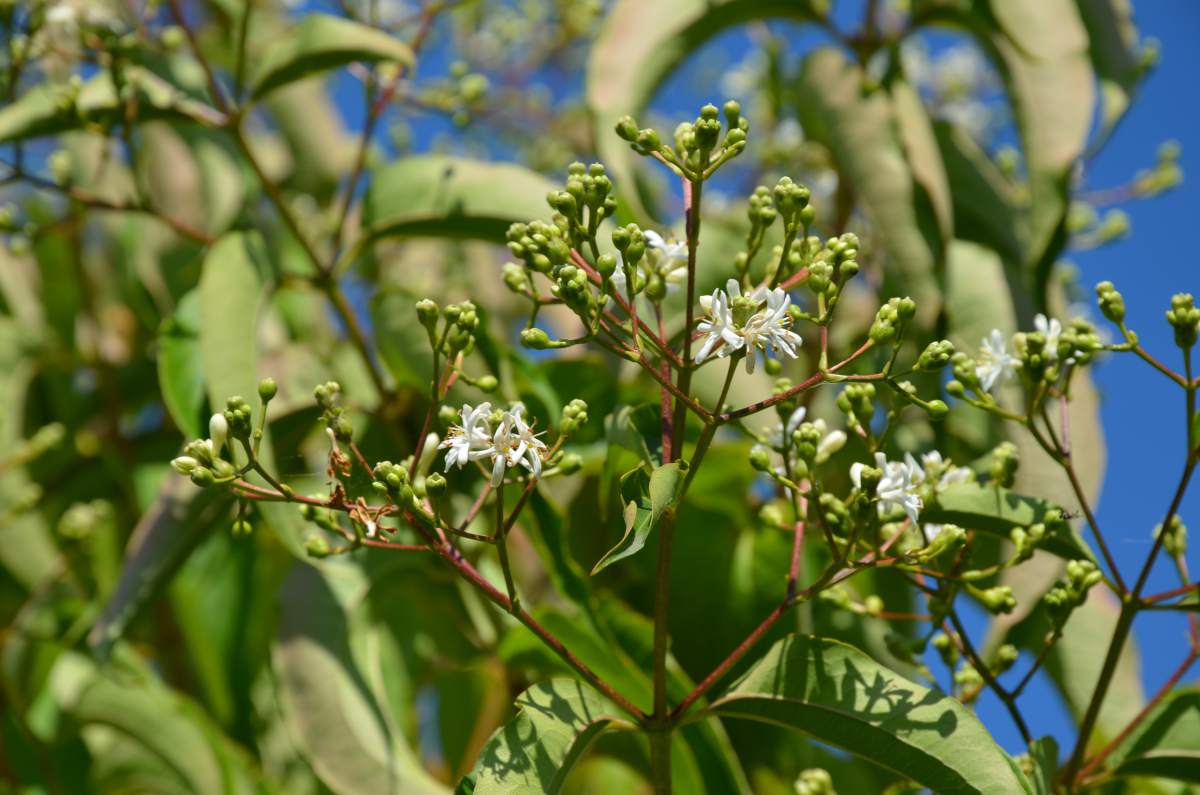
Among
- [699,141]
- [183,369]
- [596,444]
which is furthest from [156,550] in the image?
[699,141]

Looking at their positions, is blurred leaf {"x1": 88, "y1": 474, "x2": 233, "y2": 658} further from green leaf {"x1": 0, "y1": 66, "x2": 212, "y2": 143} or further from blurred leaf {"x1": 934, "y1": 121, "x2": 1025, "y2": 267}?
blurred leaf {"x1": 934, "y1": 121, "x2": 1025, "y2": 267}

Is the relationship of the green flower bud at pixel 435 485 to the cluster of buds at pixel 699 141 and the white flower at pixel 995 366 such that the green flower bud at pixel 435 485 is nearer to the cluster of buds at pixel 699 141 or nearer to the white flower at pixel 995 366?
the cluster of buds at pixel 699 141

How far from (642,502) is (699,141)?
0.98ft

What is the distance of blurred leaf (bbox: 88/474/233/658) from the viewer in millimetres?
1698

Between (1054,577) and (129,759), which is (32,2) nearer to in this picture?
(129,759)

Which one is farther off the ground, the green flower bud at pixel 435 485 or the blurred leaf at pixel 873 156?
the blurred leaf at pixel 873 156

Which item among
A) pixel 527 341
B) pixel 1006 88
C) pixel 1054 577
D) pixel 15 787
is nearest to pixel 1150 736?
pixel 1054 577

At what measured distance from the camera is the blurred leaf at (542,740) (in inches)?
40.3

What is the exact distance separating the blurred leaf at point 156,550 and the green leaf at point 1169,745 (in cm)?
114

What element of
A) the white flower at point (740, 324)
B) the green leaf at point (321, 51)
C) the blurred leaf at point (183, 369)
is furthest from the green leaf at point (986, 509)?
the green leaf at point (321, 51)

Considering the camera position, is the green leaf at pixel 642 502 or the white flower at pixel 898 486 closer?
the green leaf at pixel 642 502

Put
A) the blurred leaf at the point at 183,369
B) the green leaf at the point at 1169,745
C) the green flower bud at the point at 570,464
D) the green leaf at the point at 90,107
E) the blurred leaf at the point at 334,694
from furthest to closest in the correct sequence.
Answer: the green leaf at the point at 90,107
the blurred leaf at the point at 183,369
the blurred leaf at the point at 334,694
the green leaf at the point at 1169,745
the green flower bud at the point at 570,464

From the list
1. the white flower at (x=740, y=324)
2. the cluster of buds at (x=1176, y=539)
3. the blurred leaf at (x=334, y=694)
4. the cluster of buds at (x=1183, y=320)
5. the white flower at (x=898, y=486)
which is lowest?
the blurred leaf at (x=334, y=694)

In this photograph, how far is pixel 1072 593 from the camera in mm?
1143
